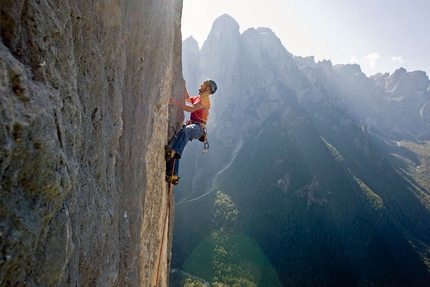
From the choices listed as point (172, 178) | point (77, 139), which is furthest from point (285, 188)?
point (77, 139)

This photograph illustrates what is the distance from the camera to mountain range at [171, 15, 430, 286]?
234ft

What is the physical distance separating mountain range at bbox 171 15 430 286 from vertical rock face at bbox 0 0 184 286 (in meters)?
61.8

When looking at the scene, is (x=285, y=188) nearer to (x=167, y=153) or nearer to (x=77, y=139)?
(x=167, y=153)

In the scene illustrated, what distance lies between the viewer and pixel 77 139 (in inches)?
107

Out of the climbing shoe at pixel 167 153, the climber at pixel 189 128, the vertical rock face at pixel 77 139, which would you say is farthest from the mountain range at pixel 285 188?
the vertical rock face at pixel 77 139

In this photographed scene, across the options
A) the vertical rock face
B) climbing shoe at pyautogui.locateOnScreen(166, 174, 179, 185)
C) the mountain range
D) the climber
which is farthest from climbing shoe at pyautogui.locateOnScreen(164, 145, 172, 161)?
the mountain range

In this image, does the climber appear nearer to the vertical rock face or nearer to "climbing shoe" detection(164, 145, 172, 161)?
"climbing shoe" detection(164, 145, 172, 161)

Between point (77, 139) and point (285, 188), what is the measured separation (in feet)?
307

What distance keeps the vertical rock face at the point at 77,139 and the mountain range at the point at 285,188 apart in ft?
203

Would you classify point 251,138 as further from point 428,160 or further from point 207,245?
point 428,160

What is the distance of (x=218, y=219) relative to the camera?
269 ft

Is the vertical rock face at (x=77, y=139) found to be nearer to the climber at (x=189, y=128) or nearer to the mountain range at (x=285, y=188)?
the climber at (x=189, y=128)

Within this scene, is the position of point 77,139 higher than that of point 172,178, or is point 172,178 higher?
point 172,178

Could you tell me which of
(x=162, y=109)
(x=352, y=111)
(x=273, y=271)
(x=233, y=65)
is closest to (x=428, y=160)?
(x=352, y=111)
